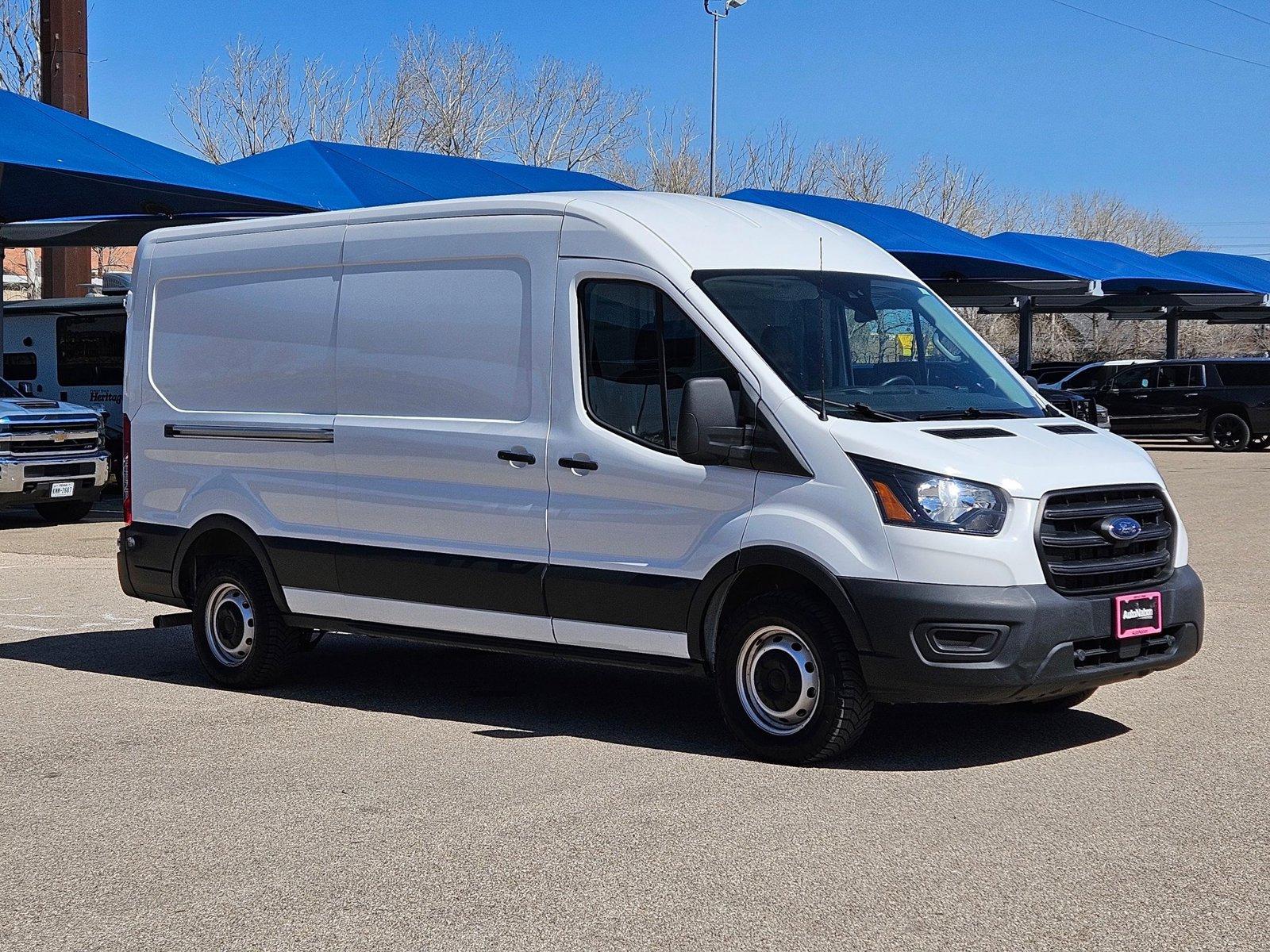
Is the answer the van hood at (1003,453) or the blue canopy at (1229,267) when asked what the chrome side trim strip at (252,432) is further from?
the blue canopy at (1229,267)

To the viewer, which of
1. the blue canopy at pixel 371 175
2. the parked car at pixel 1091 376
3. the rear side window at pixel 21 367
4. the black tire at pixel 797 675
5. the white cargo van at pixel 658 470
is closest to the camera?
the white cargo van at pixel 658 470

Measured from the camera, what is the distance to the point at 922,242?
1223 inches

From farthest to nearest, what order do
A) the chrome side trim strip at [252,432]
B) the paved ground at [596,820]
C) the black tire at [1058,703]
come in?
the chrome side trim strip at [252,432] < the black tire at [1058,703] < the paved ground at [596,820]

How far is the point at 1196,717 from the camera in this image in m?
7.52

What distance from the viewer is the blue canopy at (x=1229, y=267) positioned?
165ft

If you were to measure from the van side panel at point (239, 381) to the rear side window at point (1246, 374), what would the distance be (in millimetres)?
27382

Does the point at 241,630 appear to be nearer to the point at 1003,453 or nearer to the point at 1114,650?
the point at 1003,453

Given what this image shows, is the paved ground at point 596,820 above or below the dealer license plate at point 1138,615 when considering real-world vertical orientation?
below

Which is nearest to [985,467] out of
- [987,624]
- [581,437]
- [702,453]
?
[987,624]

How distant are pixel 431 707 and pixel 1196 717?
3.67 metres

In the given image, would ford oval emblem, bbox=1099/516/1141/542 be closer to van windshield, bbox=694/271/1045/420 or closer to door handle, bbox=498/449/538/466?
van windshield, bbox=694/271/1045/420

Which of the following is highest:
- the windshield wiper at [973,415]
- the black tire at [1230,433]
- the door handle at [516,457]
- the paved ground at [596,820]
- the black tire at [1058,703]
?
the windshield wiper at [973,415]

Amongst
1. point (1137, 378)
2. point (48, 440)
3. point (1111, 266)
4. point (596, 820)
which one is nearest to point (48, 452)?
point (48, 440)

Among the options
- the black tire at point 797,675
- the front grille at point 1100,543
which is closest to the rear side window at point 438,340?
the black tire at point 797,675
